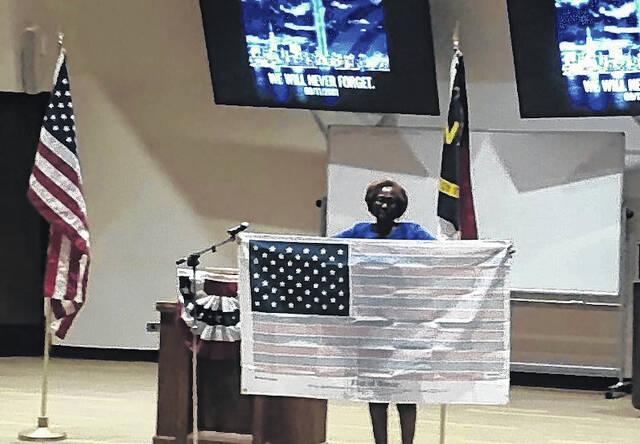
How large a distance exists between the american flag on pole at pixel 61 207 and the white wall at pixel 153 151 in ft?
11.8

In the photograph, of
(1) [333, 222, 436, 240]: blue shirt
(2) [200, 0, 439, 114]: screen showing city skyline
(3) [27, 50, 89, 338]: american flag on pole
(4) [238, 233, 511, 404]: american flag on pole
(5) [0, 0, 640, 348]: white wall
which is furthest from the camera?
(5) [0, 0, 640, 348]: white wall

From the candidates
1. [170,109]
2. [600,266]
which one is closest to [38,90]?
[170,109]

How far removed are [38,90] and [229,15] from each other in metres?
2.32

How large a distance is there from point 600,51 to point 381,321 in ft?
14.3

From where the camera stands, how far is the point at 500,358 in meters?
5.60

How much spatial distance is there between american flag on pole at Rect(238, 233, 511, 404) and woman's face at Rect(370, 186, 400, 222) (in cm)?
17

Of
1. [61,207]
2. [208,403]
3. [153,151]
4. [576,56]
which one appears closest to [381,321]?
[208,403]

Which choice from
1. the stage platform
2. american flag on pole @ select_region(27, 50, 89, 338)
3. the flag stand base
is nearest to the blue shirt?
the stage platform

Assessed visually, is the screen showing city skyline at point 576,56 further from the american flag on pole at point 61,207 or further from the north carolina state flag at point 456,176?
the american flag on pole at point 61,207

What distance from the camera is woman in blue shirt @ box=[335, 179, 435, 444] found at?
5738 millimetres

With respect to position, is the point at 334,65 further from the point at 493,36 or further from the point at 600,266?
the point at 600,266

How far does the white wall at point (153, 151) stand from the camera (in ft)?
36.1

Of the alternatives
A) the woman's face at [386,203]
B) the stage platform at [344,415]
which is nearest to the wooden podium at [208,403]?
the stage platform at [344,415]

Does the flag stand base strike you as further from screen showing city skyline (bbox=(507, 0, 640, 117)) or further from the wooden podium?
screen showing city skyline (bbox=(507, 0, 640, 117))
